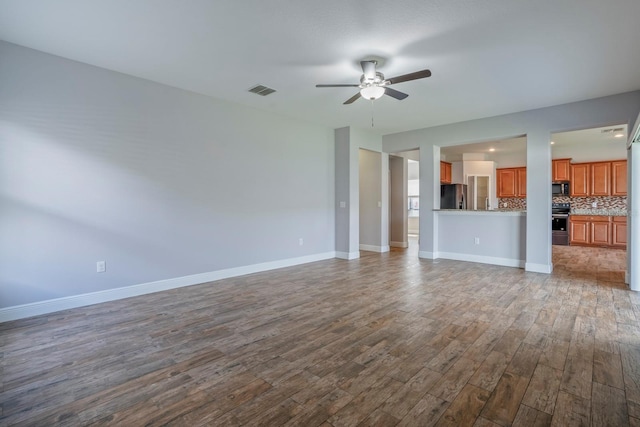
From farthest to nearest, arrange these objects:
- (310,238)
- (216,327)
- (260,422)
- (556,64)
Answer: (310,238)
(556,64)
(216,327)
(260,422)

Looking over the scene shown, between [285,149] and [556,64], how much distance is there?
12.8 ft

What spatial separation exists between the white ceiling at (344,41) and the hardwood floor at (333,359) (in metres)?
2.65

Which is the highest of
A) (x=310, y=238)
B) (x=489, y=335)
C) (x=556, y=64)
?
(x=556, y=64)

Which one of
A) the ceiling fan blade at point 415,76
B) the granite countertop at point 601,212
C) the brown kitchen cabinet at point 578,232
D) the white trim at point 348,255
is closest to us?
the ceiling fan blade at point 415,76

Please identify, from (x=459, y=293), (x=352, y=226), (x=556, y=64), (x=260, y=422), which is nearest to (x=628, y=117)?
(x=556, y=64)

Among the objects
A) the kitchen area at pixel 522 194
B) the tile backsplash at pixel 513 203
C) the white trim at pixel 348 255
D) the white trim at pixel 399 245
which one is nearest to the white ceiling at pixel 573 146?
the kitchen area at pixel 522 194

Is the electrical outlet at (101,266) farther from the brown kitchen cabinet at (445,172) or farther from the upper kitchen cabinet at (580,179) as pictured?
the upper kitchen cabinet at (580,179)

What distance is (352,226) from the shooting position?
6.23 metres

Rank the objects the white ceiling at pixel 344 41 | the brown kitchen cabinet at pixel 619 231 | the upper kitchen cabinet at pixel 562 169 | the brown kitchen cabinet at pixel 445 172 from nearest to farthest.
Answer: the white ceiling at pixel 344 41
the brown kitchen cabinet at pixel 619 231
the upper kitchen cabinet at pixel 562 169
the brown kitchen cabinet at pixel 445 172

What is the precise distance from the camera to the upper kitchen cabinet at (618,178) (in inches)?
297

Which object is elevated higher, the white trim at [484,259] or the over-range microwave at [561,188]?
the over-range microwave at [561,188]

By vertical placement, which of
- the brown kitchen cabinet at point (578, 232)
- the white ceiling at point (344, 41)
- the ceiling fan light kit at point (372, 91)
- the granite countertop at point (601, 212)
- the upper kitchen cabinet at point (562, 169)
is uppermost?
the white ceiling at point (344, 41)

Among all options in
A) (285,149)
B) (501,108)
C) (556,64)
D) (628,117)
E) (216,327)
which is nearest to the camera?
(216,327)

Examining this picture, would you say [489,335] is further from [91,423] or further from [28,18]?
Answer: [28,18]
